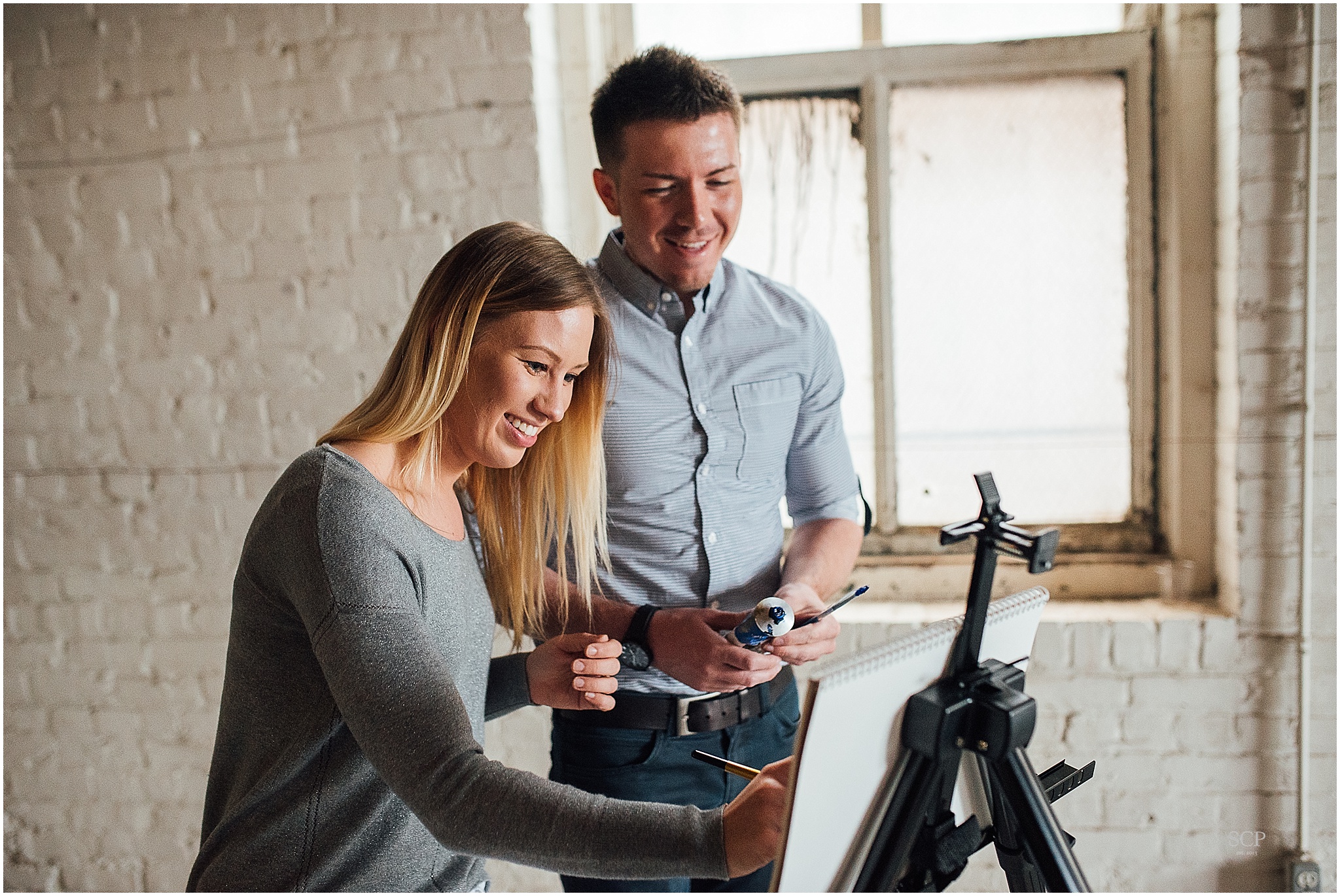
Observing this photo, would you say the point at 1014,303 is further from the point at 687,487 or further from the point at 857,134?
the point at 687,487

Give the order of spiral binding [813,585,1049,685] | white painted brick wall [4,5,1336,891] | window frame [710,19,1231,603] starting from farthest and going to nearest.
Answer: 1. window frame [710,19,1231,603]
2. white painted brick wall [4,5,1336,891]
3. spiral binding [813,585,1049,685]

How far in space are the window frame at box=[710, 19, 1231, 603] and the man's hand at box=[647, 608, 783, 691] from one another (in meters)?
1.02

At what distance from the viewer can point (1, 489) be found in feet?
7.71

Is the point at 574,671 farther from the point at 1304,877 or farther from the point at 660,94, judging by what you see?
the point at 1304,877

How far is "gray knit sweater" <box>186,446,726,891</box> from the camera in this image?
0.85m

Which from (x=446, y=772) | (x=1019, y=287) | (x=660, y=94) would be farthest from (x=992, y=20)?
(x=446, y=772)

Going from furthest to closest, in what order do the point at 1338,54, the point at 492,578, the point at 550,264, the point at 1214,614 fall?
the point at 1214,614 < the point at 1338,54 < the point at 492,578 < the point at 550,264

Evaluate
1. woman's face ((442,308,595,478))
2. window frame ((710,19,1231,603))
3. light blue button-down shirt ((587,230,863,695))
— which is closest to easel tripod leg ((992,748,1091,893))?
woman's face ((442,308,595,478))

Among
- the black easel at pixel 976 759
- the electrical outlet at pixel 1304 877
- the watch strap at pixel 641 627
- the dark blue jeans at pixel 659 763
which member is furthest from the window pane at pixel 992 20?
the electrical outlet at pixel 1304 877

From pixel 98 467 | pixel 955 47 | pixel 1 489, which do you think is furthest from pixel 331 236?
pixel 955 47

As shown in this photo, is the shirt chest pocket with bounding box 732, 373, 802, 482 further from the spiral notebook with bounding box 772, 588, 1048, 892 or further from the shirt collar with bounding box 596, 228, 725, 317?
the spiral notebook with bounding box 772, 588, 1048, 892

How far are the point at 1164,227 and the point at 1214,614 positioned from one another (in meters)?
0.84

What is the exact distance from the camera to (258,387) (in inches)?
87.6

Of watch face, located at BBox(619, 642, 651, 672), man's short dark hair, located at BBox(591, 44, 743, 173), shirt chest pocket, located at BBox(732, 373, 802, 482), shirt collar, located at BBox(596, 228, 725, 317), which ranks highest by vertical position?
man's short dark hair, located at BBox(591, 44, 743, 173)
